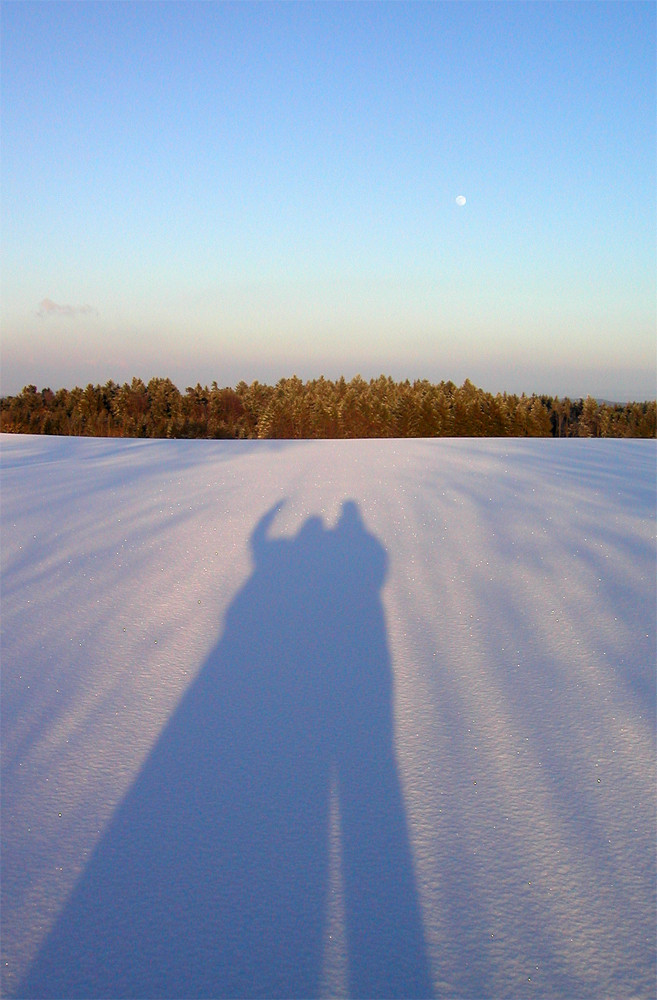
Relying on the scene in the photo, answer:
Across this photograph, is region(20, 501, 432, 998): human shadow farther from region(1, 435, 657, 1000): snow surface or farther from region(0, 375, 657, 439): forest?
region(0, 375, 657, 439): forest

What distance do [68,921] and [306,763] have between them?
80cm

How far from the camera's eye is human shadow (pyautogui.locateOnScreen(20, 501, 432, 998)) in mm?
1413

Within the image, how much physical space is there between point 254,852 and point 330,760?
44cm

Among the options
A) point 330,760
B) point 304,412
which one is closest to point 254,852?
point 330,760

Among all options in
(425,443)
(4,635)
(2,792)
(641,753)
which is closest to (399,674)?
(641,753)

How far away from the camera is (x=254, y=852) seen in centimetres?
170

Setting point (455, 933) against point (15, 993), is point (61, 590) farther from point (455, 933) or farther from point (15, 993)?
point (455, 933)

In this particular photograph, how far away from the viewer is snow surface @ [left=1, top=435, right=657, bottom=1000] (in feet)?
4.78

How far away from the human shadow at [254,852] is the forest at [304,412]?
42434mm

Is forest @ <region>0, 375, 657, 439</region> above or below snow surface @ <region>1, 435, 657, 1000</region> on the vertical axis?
above

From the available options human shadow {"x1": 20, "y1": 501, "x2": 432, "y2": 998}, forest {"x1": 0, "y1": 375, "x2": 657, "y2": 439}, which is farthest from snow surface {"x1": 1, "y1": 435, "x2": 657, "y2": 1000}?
forest {"x1": 0, "y1": 375, "x2": 657, "y2": 439}

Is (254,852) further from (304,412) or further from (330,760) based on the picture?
(304,412)

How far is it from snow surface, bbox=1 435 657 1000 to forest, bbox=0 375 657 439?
4120 centimetres

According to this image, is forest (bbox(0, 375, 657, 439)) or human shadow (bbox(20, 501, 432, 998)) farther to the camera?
forest (bbox(0, 375, 657, 439))
